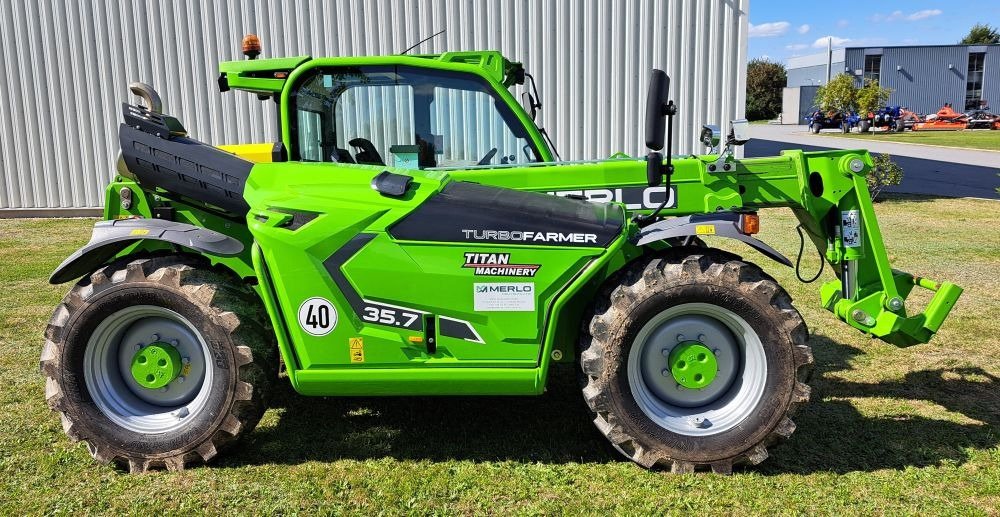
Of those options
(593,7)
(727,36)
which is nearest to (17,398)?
(593,7)

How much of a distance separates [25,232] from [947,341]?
496 inches

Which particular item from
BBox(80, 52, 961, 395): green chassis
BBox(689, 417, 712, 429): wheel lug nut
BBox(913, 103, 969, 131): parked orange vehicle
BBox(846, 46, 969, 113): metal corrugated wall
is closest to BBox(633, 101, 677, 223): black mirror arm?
BBox(80, 52, 961, 395): green chassis

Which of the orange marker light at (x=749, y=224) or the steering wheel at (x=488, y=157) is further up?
the steering wheel at (x=488, y=157)

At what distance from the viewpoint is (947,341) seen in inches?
239

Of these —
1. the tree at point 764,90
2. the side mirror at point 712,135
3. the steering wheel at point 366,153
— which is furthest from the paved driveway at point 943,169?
the tree at point 764,90

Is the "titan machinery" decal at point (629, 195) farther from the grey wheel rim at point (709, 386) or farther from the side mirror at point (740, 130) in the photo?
the grey wheel rim at point (709, 386)

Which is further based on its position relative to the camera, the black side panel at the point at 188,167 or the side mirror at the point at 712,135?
the side mirror at the point at 712,135

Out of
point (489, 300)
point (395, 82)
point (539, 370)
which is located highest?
point (395, 82)

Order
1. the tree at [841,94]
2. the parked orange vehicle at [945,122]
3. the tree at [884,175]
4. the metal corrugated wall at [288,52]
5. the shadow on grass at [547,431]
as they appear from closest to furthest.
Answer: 1. the shadow on grass at [547,431]
2. the metal corrugated wall at [288,52]
3. the tree at [884,175]
4. the tree at [841,94]
5. the parked orange vehicle at [945,122]

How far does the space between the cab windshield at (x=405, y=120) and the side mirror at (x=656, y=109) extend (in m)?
1.37

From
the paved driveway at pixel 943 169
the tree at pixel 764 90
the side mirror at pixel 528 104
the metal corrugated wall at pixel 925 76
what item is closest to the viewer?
the side mirror at pixel 528 104

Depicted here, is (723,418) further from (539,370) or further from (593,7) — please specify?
(593,7)

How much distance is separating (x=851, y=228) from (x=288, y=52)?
1091cm

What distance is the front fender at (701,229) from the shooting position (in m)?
3.77
